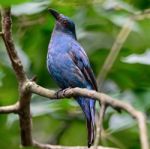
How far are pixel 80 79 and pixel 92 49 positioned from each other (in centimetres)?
88

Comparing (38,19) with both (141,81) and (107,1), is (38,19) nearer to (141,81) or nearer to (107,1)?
(107,1)

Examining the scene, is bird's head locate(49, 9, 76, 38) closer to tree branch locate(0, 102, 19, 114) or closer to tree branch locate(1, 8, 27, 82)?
tree branch locate(0, 102, 19, 114)

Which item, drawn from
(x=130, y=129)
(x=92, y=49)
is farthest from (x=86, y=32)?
(x=130, y=129)

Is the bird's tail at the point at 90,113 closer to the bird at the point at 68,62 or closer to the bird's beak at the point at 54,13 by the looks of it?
the bird at the point at 68,62

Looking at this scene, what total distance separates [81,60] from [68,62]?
9 centimetres

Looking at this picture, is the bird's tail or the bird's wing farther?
the bird's wing

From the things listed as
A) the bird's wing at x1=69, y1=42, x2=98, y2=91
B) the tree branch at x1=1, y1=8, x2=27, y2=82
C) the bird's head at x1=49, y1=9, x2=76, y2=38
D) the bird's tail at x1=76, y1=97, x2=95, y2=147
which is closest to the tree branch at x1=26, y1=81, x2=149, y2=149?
the tree branch at x1=1, y1=8, x2=27, y2=82

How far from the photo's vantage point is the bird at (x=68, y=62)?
3184 mm

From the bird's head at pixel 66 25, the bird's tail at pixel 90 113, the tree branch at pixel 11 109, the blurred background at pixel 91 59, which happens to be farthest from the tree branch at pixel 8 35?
the bird's head at pixel 66 25

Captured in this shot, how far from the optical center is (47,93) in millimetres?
2414

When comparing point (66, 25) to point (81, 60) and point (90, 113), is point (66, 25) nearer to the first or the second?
point (81, 60)

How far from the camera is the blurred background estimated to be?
3486mm

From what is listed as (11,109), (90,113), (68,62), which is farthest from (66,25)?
(11,109)

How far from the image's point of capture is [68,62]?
3.37m
